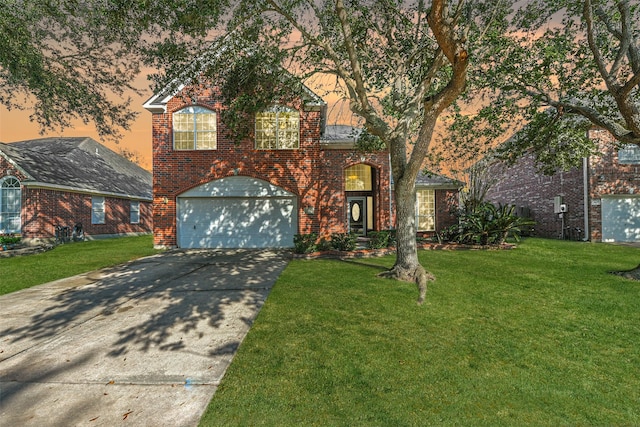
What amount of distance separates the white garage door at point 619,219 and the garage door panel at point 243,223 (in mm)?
16641

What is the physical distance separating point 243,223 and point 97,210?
13031mm

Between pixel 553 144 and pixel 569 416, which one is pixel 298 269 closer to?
pixel 569 416

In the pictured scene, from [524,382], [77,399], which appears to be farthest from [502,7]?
[77,399]

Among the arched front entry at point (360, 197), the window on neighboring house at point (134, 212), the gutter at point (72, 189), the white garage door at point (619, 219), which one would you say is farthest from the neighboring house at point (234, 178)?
the white garage door at point (619, 219)

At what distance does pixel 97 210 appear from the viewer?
68.1ft

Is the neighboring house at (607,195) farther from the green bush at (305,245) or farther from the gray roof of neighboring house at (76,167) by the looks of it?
the gray roof of neighboring house at (76,167)

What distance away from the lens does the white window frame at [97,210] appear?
2039cm

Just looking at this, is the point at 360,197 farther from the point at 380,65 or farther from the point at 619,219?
the point at 619,219

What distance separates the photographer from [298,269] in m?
9.27

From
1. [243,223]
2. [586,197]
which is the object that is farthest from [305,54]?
[586,197]

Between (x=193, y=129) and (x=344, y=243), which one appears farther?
(x=193, y=129)

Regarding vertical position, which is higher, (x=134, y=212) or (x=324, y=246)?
(x=134, y=212)

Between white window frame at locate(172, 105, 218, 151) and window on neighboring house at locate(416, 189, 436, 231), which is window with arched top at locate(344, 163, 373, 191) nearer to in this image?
window on neighboring house at locate(416, 189, 436, 231)

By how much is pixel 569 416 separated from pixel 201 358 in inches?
164
